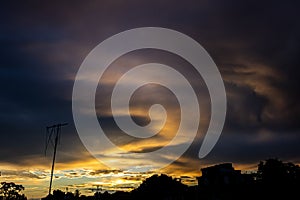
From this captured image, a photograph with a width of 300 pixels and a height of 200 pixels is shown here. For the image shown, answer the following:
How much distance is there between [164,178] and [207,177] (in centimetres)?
3356

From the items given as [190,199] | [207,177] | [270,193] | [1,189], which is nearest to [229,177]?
[207,177]

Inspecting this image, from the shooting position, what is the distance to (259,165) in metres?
87.4

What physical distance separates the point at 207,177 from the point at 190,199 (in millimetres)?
7652

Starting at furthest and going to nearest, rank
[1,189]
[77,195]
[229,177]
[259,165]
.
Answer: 1. [77,195]
2. [1,189]
3. [259,165]
4. [229,177]

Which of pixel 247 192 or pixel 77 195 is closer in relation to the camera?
pixel 247 192

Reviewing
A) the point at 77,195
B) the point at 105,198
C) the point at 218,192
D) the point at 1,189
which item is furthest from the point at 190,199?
the point at 77,195

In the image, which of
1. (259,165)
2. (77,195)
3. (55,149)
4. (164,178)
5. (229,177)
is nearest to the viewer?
(55,149)

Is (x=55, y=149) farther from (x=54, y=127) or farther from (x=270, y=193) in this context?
(x=270, y=193)

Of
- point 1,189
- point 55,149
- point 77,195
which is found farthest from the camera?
point 77,195

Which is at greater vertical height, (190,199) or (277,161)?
(277,161)

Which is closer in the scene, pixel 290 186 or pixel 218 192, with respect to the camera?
pixel 290 186

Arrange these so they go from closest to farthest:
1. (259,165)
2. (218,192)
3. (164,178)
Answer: (218,192) < (259,165) < (164,178)

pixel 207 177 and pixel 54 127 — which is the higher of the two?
pixel 54 127

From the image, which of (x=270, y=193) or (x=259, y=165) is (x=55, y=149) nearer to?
(x=270, y=193)
